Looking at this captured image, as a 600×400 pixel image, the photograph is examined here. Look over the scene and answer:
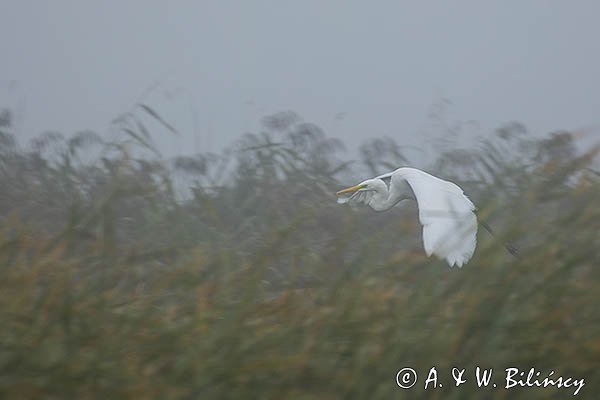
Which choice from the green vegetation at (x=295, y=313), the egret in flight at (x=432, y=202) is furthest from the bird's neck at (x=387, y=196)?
the green vegetation at (x=295, y=313)

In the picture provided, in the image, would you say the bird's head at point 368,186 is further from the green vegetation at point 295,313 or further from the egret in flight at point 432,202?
the green vegetation at point 295,313

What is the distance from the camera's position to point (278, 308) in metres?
2.90

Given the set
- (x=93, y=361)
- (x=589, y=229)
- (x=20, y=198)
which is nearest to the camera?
(x=93, y=361)

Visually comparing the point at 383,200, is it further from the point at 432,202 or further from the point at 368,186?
the point at 432,202

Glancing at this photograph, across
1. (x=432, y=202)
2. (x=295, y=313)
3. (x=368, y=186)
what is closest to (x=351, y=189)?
(x=368, y=186)

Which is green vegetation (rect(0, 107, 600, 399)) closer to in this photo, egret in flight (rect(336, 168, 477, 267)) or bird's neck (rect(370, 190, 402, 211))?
egret in flight (rect(336, 168, 477, 267))

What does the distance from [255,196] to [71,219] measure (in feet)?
7.89

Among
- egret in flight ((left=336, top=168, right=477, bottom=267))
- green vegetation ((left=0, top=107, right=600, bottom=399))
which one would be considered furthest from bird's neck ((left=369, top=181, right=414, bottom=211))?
green vegetation ((left=0, top=107, right=600, bottom=399))

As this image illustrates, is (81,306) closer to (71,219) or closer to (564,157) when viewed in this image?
(71,219)

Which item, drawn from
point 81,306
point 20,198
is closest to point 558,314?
point 81,306

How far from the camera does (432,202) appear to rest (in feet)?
15.1

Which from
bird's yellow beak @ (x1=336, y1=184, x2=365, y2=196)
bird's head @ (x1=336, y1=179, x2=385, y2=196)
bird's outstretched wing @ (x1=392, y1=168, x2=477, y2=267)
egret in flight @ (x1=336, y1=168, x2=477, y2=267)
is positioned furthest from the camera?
bird's head @ (x1=336, y1=179, x2=385, y2=196)

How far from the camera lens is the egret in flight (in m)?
3.28

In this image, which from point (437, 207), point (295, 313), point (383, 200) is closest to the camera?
point (295, 313)
